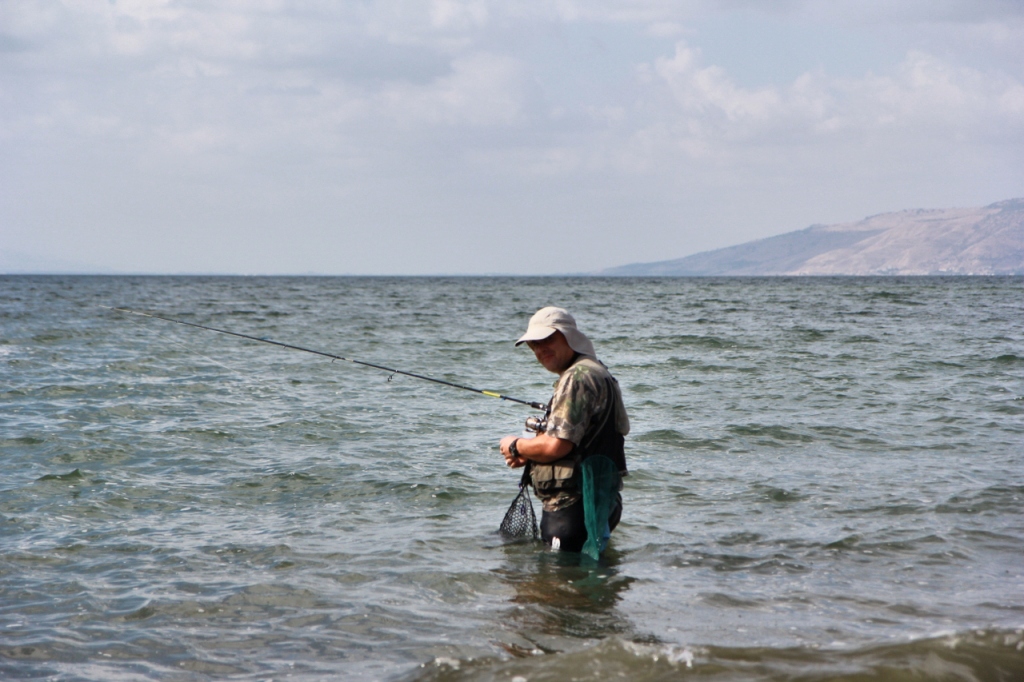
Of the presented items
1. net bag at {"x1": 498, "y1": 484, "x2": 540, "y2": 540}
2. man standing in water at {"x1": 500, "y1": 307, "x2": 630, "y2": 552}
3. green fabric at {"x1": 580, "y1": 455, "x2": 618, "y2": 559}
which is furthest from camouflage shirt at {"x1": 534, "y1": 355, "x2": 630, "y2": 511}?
net bag at {"x1": 498, "y1": 484, "x2": 540, "y2": 540}

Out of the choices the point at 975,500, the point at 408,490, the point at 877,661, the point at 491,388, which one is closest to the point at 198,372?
the point at 491,388

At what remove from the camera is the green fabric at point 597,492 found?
5.96 metres

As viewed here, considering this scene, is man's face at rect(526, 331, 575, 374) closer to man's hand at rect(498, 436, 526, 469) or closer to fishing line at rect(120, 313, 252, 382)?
man's hand at rect(498, 436, 526, 469)

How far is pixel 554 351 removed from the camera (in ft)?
19.4

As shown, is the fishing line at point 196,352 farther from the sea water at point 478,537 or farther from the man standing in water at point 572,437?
the man standing in water at point 572,437

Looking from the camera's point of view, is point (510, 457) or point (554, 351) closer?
point (554, 351)

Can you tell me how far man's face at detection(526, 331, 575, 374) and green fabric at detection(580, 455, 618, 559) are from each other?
65cm

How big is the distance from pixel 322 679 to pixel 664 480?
215 inches

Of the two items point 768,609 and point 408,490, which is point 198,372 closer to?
point 408,490

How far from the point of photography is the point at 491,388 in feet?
56.5

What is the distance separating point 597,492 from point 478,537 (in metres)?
1.77

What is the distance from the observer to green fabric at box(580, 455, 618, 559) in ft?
19.5

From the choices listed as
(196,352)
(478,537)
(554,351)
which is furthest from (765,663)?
(196,352)

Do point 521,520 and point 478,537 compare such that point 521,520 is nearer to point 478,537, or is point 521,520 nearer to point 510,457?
point 478,537
